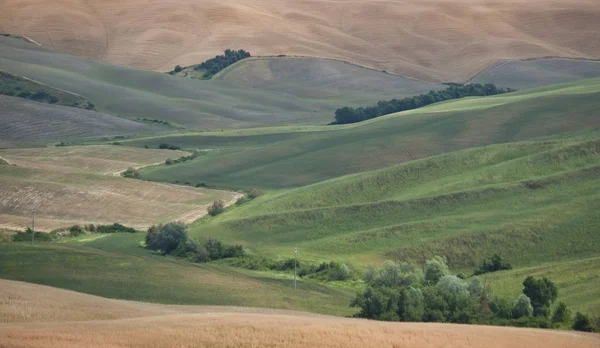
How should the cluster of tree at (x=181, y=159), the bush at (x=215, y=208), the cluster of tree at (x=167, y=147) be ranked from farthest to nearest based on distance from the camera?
the cluster of tree at (x=167, y=147) < the cluster of tree at (x=181, y=159) < the bush at (x=215, y=208)

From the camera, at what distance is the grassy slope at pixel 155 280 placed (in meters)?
48.0

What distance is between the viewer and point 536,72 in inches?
7229

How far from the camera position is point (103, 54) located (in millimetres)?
197500

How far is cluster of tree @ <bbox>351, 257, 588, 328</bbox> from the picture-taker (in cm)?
4538

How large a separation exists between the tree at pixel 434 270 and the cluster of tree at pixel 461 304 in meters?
3.04

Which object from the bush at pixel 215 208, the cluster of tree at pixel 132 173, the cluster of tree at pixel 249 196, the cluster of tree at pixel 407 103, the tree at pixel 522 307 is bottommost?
the tree at pixel 522 307

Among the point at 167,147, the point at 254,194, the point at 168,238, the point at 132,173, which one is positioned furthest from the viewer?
the point at 167,147

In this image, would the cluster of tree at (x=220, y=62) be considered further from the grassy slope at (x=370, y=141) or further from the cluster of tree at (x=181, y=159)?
the cluster of tree at (x=181, y=159)

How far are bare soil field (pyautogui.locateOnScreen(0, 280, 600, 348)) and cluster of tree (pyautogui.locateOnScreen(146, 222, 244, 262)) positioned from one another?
3057cm

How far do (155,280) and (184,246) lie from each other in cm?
1601

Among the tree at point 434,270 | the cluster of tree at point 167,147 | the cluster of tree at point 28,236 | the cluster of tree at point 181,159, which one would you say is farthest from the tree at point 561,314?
the cluster of tree at point 167,147

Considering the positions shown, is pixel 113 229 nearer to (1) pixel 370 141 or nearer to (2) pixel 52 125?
(1) pixel 370 141

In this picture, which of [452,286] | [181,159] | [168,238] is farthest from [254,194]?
[452,286]

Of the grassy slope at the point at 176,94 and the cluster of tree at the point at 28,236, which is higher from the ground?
the grassy slope at the point at 176,94
